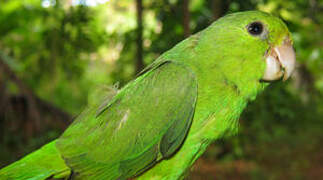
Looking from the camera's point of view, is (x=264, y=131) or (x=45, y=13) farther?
(x=264, y=131)

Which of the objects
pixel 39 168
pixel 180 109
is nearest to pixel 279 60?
pixel 180 109

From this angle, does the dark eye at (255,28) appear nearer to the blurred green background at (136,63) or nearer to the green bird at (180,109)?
the green bird at (180,109)

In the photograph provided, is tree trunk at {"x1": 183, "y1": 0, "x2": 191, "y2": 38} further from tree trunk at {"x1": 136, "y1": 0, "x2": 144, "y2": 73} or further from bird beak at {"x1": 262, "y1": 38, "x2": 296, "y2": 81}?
bird beak at {"x1": 262, "y1": 38, "x2": 296, "y2": 81}

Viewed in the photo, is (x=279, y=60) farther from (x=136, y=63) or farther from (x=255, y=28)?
(x=136, y=63)

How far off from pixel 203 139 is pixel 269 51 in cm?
51

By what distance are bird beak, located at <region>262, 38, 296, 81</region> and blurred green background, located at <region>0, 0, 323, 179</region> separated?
814 mm

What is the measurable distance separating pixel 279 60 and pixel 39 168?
4.06 ft

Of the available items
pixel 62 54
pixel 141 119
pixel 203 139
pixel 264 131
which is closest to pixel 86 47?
pixel 62 54

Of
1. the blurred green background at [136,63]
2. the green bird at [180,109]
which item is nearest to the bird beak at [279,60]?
the green bird at [180,109]

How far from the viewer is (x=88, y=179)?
149 cm

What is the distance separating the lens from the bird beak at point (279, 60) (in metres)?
1.41

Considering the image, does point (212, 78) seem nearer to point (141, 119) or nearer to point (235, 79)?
point (235, 79)

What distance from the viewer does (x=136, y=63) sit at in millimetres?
2932

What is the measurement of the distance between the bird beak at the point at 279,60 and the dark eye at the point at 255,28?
109 mm
